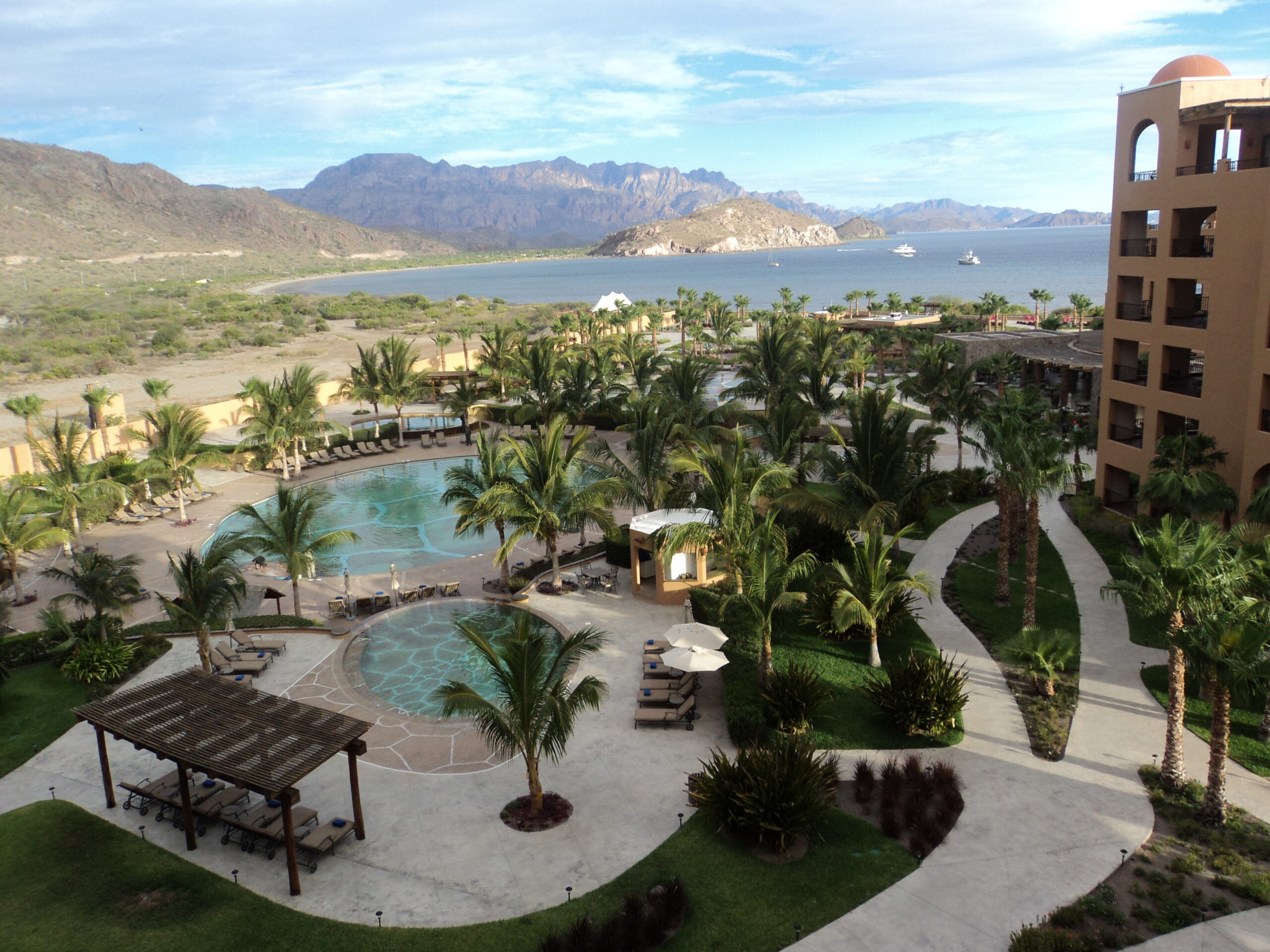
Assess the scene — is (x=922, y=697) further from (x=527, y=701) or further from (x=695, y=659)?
(x=527, y=701)

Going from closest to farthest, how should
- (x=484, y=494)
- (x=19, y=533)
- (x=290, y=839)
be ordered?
(x=290, y=839) → (x=484, y=494) → (x=19, y=533)

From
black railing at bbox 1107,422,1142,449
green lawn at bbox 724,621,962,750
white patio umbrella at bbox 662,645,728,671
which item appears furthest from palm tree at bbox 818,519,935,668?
black railing at bbox 1107,422,1142,449

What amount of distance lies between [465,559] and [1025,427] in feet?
51.7

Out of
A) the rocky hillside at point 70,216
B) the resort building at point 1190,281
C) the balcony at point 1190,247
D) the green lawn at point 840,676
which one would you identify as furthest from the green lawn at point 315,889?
the rocky hillside at point 70,216

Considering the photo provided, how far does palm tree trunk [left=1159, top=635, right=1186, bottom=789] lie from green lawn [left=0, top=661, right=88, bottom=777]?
18.3m

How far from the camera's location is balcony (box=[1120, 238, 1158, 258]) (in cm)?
2427

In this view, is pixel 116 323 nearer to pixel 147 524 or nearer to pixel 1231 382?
pixel 147 524

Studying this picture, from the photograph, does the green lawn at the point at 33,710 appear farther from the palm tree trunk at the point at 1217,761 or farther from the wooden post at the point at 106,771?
the palm tree trunk at the point at 1217,761

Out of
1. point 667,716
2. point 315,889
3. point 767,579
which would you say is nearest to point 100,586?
point 315,889

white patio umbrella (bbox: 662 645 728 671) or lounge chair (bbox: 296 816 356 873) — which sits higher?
white patio umbrella (bbox: 662 645 728 671)

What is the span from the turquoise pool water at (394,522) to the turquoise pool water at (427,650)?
2201 millimetres

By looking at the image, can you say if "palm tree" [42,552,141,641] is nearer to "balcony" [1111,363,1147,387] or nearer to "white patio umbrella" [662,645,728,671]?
"white patio umbrella" [662,645,728,671]

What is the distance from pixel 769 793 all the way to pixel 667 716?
12.3ft

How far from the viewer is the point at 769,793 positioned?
12188mm
